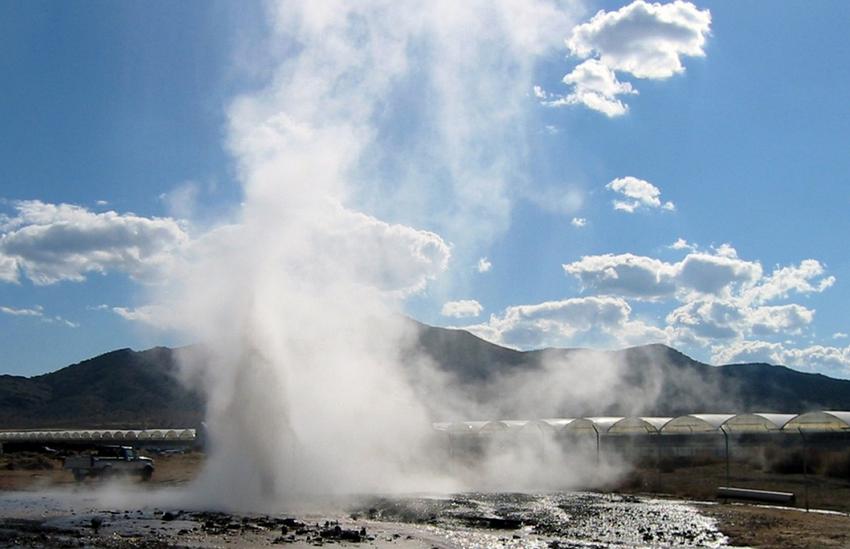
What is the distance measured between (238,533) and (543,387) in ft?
521

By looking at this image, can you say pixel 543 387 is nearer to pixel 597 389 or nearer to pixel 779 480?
pixel 597 389

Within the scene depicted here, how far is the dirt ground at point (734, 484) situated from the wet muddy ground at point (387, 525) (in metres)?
1.45

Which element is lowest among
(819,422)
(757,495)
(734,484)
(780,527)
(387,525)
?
(387,525)

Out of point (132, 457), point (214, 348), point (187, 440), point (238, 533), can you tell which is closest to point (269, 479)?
point (214, 348)

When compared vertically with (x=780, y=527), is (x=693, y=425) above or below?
above

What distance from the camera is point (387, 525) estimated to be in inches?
1329

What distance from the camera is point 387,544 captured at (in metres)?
28.3

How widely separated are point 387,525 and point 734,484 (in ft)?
89.1

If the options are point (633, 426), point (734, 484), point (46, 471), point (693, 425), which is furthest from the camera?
point (633, 426)

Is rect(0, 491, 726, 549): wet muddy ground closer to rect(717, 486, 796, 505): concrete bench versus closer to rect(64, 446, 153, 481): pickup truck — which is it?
rect(717, 486, 796, 505): concrete bench

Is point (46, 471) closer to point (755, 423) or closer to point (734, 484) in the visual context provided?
point (734, 484)

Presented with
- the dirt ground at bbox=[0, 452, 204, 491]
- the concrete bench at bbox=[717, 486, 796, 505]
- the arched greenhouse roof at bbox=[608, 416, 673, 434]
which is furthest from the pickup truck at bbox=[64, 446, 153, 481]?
the concrete bench at bbox=[717, 486, 796, 505]

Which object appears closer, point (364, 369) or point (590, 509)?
point (590, 509)

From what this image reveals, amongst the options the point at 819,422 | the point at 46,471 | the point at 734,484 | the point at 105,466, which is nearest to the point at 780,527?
the point at 734,484
